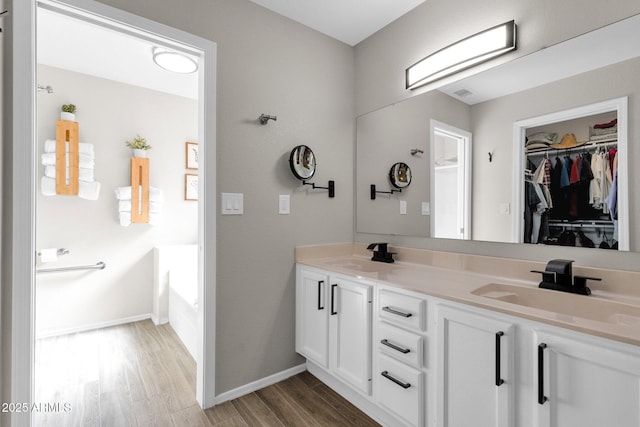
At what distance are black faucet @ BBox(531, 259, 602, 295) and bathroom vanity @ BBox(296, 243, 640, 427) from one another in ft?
0.13

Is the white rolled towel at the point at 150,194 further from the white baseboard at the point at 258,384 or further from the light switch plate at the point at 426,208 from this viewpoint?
the light switch plate at the point at 426,208

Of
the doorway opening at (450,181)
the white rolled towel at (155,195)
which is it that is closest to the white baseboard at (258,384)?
the doorway opening at (450,181)

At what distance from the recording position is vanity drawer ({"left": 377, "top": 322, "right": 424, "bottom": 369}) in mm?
1381

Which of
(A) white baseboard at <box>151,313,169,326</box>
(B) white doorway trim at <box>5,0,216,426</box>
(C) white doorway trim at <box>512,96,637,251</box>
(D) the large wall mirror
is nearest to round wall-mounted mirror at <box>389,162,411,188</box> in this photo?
(D) the large wall mirror

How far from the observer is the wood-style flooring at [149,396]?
1.69 meters

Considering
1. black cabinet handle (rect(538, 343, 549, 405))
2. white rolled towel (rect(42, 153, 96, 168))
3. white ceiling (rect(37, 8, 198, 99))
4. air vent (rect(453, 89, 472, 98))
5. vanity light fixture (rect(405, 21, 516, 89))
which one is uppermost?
white ceiling (rect(37, 8, 198, 99))

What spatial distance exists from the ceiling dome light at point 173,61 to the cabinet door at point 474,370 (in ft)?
8.38

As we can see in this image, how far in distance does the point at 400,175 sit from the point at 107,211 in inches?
115

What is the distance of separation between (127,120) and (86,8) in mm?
2000

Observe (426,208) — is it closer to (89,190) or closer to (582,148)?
(582,148)

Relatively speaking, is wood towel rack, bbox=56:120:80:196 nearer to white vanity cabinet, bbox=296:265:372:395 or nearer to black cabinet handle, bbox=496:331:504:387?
white vanity cabinet, bbox=296:265:372:395

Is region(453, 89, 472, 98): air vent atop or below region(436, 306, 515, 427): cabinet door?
atop

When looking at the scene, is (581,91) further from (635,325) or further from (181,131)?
(181,131)

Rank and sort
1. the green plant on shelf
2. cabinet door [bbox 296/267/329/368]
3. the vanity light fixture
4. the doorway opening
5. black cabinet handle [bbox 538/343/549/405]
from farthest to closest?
the green plant on shelf < cabinet door [bbox 296/267/329/368] < the doorway opening < the vanity light fixture < black cabinet handle [bbox 538/343/549/405]
